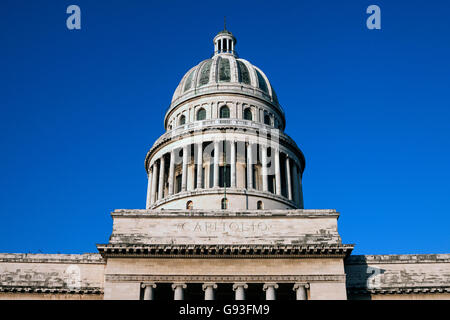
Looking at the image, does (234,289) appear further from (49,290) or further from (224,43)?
(224,43)

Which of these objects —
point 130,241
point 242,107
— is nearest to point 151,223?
point 130,241

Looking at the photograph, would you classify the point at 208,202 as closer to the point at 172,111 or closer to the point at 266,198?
the point at 266,198

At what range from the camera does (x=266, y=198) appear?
53.5 metres

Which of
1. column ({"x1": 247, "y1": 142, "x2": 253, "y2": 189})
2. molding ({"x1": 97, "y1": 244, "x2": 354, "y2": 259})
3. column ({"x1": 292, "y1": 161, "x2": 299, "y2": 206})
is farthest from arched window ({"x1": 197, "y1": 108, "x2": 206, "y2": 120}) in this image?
molding ({"x1": 97, "y1": 244, "x2": 354, "y2": 259})

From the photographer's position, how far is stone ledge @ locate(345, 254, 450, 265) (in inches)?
1614

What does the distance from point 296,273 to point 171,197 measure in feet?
64.6

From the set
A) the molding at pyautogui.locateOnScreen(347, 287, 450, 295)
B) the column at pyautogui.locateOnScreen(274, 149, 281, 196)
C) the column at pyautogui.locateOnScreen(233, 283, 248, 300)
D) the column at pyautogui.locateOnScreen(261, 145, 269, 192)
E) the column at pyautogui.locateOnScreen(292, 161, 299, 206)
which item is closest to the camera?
the column at pyautogui.locateOnScreen(233, 283, 248, 300)

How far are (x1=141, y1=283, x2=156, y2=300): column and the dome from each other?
95.1ft

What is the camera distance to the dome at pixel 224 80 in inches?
2424

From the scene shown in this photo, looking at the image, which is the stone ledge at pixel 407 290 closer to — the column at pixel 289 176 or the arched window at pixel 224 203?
the arched window at pixel 224 203

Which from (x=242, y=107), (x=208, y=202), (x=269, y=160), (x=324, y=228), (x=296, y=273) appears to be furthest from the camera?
(x=242, y=107)

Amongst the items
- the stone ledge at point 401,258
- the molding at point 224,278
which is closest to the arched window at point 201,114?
the stone ledge at point 401,258

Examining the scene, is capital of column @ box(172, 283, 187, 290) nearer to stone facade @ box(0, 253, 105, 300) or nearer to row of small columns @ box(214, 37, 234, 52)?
stone facade @ box(0, 253, 105, 300)
